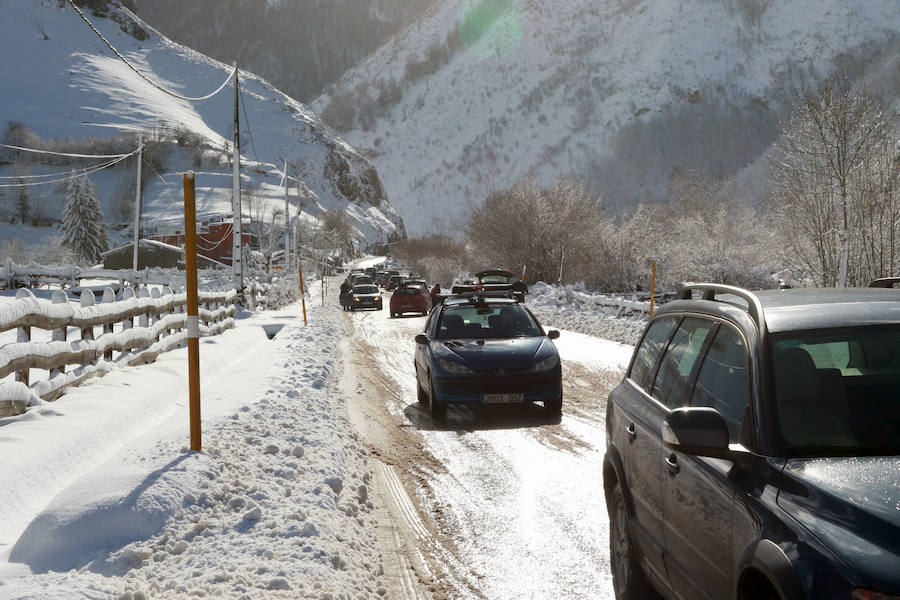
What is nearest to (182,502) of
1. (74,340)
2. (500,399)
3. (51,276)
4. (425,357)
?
(500,399)

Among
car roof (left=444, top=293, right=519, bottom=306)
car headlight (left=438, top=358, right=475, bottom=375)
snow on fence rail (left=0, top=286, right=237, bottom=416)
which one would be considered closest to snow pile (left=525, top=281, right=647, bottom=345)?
car roof (left=444, top=293, right=519, bottom=306)

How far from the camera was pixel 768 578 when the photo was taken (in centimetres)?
253

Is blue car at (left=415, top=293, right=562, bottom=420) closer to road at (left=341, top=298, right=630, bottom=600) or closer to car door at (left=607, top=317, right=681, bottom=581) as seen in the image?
road at (left=341, top=298, right=630, bottom=600)

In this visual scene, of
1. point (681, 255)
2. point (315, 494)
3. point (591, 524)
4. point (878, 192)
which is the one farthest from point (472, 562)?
point (681, 255)

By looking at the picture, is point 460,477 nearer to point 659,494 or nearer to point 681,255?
point 659,494

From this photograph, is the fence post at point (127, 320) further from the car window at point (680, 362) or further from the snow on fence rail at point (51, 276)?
the snow on fence rail at point (51, 276)

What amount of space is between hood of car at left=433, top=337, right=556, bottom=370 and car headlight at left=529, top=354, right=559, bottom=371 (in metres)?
0.07

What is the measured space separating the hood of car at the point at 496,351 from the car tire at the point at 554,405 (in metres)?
0.55

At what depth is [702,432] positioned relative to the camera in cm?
291

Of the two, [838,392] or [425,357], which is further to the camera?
[425,357]

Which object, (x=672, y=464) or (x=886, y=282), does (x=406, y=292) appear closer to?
(x=886, y=282)

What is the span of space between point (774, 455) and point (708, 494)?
36 cm

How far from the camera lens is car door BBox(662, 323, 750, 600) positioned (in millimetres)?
2938

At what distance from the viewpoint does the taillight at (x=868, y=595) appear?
6.95 ft
